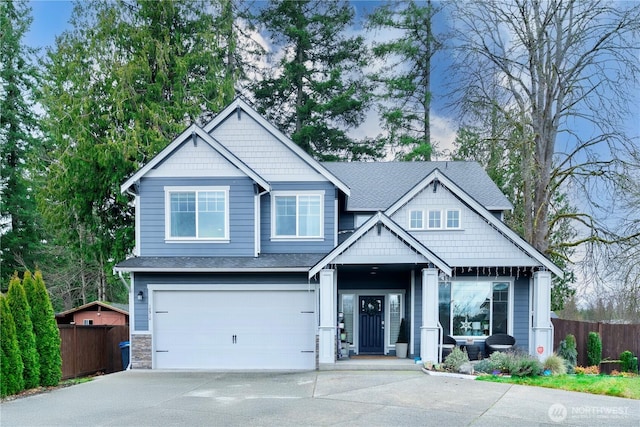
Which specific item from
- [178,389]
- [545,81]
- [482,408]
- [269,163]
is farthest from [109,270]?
[545,81]

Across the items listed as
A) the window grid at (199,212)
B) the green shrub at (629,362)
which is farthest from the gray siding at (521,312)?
the window grid at (199,212)

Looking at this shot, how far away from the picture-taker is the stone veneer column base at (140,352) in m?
12.7

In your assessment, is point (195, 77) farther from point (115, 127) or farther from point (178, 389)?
point (178, 389)

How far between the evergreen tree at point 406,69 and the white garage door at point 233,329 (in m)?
13.4

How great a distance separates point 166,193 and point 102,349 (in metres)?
5.65

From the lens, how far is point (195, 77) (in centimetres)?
2008

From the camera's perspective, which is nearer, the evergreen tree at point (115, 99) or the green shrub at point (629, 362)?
the green shrub at point (629, 362)

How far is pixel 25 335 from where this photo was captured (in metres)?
9.69

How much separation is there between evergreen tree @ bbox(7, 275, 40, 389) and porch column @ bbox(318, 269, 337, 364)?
21.3 ft

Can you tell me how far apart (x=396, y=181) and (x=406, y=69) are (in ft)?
36.8

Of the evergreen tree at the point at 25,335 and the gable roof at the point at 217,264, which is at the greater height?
the gable roof at the point at 217,264

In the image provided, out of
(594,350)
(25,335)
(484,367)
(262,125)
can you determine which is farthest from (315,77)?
(25,335)

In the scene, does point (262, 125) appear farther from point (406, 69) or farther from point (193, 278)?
point (406, 69)

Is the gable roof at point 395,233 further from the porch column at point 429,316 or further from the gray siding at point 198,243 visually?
the gray siding at point 198,243
